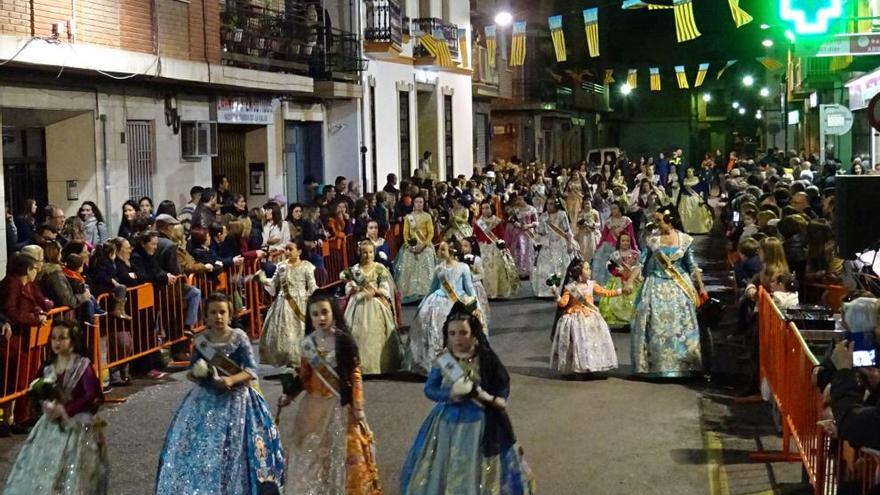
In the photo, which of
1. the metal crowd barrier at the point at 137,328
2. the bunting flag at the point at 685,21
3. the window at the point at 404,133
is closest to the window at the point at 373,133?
the window at the point at 404,133

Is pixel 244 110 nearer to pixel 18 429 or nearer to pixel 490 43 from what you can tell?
pixel 18 429

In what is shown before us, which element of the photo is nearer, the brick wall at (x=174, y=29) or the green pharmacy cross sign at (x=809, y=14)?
the green pharmacy cross sign at (x=809, y=14)

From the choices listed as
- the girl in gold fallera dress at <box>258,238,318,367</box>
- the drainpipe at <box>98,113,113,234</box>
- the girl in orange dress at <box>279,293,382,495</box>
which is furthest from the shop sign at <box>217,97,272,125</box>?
the girl in orange dress at <box>279,293,382,495</box>

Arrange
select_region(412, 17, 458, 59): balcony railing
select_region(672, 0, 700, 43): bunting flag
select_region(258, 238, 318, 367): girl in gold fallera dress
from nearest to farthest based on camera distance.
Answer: select_region(258, 238, 318, 367): girl in gold fallera dress → select_region(672, 0, 700, 43): bunting flag → select_region(412, 17, 458, 59): balcony railing

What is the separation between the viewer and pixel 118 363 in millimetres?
12773

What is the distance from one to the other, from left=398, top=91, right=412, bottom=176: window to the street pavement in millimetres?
18898

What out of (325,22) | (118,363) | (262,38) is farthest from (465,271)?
(325,22)

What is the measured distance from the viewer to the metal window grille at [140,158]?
62.8 ft

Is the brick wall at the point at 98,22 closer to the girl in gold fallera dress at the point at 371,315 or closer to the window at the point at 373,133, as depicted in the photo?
the girl in gold fallera dress at the point at 371,315

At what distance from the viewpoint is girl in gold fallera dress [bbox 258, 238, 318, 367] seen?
1366 cm

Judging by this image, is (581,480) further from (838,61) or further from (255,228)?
(838,61)

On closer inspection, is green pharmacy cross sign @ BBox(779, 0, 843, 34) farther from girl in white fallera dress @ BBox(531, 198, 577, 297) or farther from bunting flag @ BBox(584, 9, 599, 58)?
bunting flag @ BBox(584, 9, 599, 58)

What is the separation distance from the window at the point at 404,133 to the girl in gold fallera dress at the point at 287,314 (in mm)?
19119

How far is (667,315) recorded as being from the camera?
1289cm
